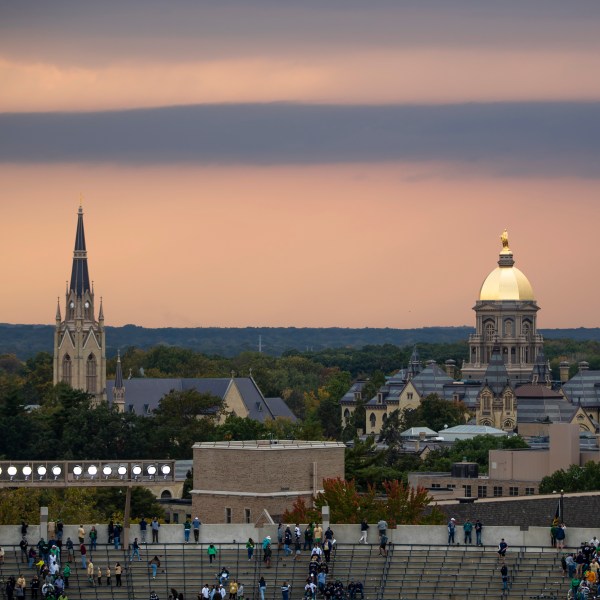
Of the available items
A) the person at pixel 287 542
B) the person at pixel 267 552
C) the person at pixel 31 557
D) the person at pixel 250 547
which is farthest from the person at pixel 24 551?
the person at pixel 287 542

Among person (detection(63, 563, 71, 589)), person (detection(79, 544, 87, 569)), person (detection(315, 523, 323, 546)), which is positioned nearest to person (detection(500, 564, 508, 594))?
person (detection(315, 523, 323, 546))

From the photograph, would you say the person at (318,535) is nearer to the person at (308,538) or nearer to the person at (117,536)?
the person at (308,538)

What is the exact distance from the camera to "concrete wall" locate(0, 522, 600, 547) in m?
99.4

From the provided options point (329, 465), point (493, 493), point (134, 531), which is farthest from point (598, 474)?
point (134, 531)

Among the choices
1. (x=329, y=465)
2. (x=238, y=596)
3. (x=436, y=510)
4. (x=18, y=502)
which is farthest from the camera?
(x=18, y=502)

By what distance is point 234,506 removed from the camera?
426 feet

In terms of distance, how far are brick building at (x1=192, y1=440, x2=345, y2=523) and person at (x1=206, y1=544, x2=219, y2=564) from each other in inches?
1149

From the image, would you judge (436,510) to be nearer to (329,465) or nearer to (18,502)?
(329,465)

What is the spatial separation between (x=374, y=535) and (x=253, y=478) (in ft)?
101

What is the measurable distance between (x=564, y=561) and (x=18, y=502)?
176 feet

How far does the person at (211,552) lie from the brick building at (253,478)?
29.2 metres

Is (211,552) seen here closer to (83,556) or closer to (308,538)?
(308,538)

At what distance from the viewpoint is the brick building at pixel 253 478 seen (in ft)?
424

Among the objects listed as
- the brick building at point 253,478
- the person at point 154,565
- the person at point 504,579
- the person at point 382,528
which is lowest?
the person at point 504,579
